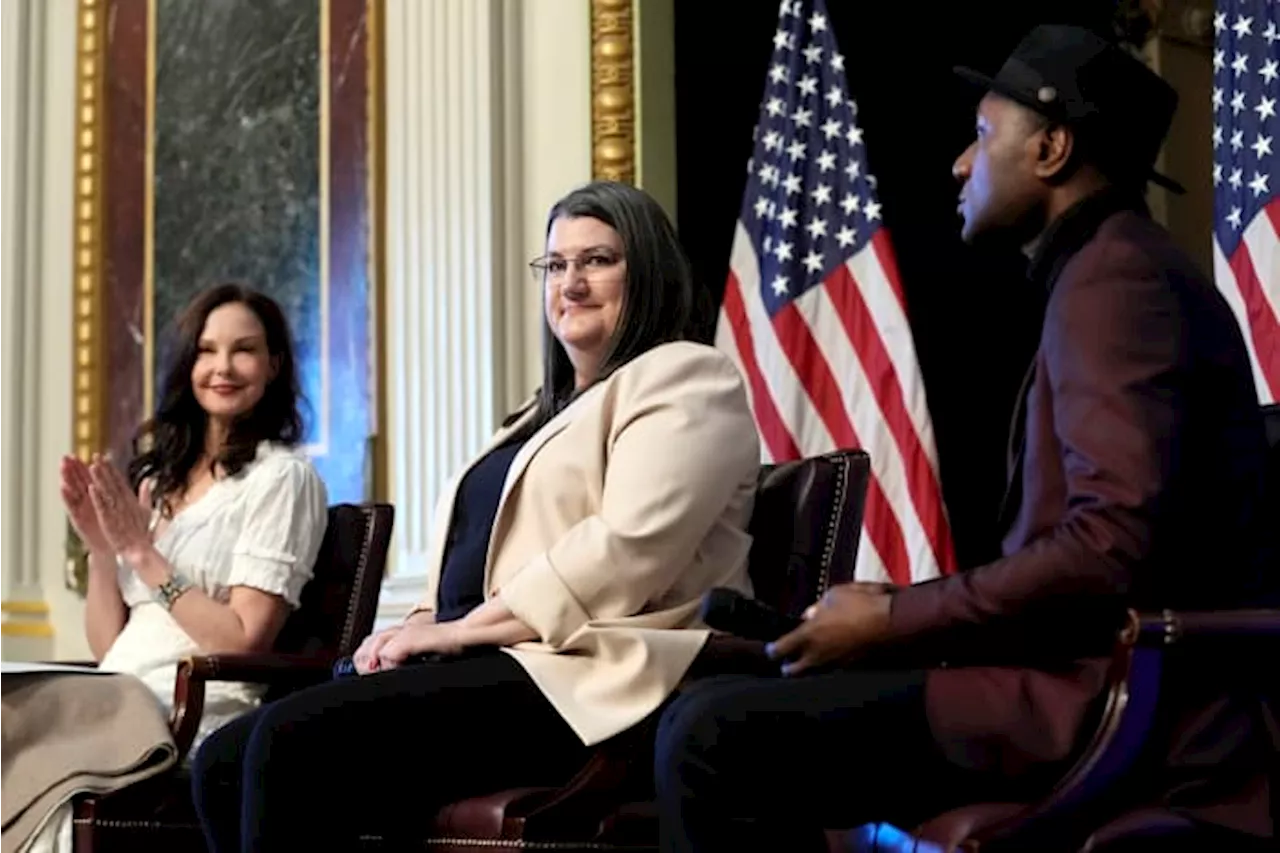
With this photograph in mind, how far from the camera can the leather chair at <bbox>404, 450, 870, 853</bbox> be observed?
2691 mm

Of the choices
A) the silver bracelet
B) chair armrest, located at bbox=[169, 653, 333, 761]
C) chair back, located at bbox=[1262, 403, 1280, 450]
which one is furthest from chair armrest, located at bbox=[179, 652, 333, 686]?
chair back, located at bbox=[1262, 403, 1280, 450]

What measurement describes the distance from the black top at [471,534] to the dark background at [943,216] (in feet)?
6.93

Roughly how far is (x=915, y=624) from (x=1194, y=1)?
4.71 m

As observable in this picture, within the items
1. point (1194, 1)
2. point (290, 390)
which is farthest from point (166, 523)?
point (1194, 1)

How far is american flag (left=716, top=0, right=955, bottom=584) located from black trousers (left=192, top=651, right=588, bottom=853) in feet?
5.54

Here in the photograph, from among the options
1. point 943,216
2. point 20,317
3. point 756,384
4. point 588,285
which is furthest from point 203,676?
point 20,317

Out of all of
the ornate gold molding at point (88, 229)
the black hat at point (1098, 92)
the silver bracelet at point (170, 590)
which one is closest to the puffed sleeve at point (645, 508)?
the black hat at point (1098, 92)

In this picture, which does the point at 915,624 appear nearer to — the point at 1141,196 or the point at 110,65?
the point at 1141,196

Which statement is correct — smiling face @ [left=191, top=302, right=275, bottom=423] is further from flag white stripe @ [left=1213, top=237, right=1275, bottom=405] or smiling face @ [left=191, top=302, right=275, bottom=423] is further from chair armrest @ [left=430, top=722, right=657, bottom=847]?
flag white stripe @ [left=1213, top=237, right=1275, bottom=405]

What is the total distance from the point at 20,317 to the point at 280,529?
249 centimetres

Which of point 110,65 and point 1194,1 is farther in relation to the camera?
point 1194,1

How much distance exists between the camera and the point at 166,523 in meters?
3.92

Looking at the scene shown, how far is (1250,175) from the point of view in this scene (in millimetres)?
4105

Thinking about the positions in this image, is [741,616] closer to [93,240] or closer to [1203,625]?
[1203,625]
